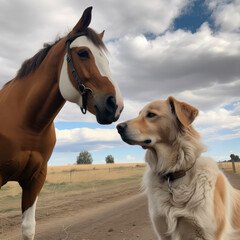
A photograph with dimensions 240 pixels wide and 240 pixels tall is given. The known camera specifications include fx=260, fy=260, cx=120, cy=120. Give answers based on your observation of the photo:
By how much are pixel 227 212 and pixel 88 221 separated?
4.53m

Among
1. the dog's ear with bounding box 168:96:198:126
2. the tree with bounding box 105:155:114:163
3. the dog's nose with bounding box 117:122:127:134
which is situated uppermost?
the tree with bounding box 105:155:114:163

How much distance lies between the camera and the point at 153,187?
11.7 ft

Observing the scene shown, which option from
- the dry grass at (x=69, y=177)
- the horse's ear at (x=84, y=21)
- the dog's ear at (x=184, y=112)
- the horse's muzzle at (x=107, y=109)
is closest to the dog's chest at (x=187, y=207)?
the dog's ear at (x=184, y=112)

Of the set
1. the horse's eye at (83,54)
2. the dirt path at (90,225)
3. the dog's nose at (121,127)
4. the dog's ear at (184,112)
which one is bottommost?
the dirt path at (90,225)

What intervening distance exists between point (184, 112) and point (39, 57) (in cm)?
231

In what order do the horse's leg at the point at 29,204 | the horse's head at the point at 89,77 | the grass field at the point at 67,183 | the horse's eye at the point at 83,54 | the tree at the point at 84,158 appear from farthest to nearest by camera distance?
the tree at the point at 84,158 → the grass field at the point at 67,183 → the horse's leg at the point at 29,204 → the horse's eye at the point at 83,54 → the horse's head at the point at 89,77

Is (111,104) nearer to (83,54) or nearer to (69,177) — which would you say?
(83,54)

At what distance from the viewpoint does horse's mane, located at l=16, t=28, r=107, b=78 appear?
3703 millimetres

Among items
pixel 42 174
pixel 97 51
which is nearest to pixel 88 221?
pixel 42 174

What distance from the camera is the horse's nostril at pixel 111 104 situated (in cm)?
318

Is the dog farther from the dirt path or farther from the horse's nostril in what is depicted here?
the dirt path

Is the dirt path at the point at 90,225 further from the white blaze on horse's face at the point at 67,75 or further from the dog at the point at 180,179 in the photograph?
the white blaze on horse's face at the point at 67,75

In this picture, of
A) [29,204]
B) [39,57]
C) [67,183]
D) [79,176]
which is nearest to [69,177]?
[79,176]

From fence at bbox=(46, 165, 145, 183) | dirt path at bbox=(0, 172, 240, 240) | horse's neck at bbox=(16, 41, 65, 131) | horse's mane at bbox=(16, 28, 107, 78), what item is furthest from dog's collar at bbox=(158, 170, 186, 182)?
fence at bbox=(46, 165, 145, 183)
